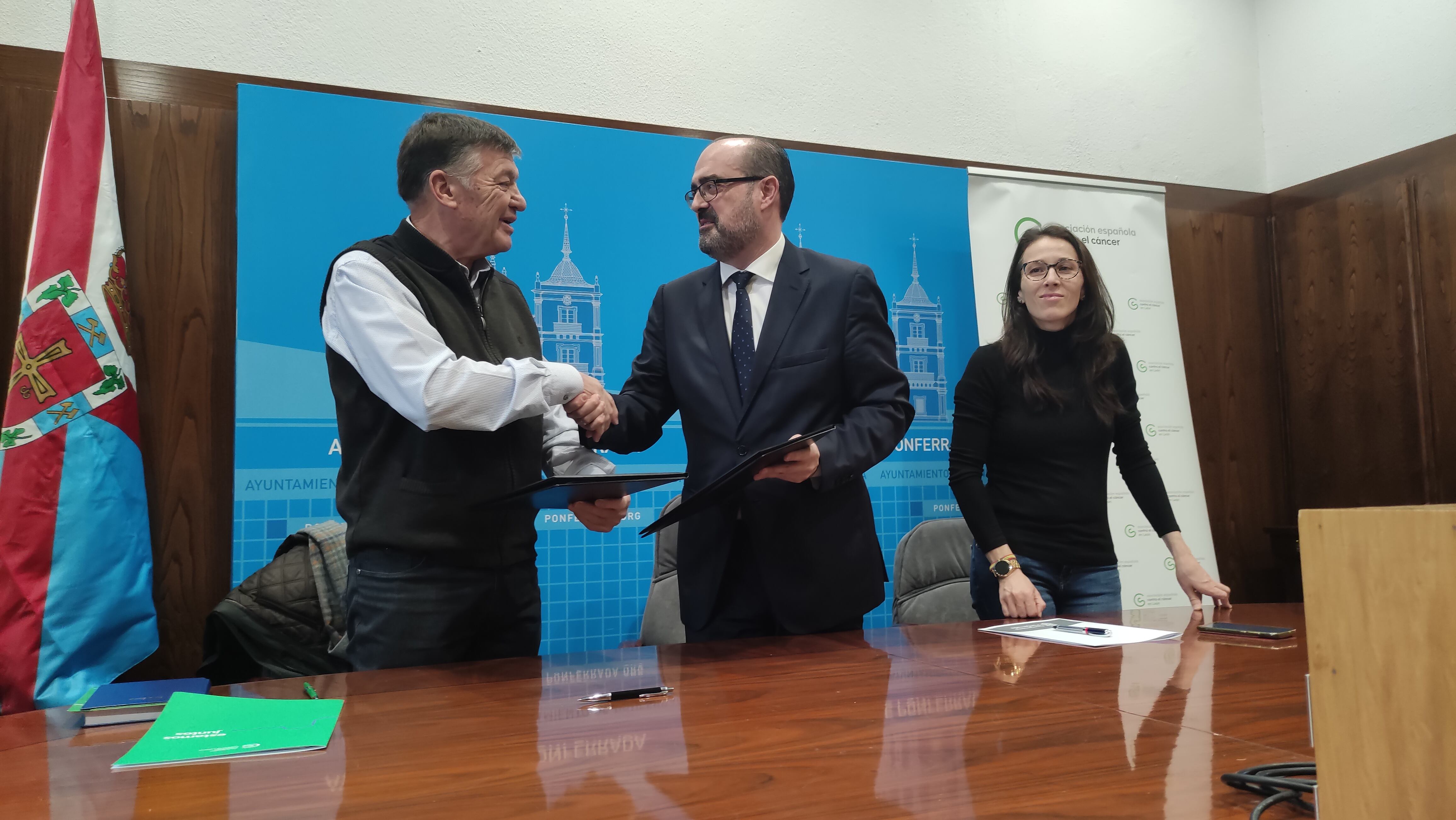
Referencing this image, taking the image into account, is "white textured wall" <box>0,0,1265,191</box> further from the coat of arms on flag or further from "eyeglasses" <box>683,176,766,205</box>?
"eyeglasses" <box>683,176,766,205</box>

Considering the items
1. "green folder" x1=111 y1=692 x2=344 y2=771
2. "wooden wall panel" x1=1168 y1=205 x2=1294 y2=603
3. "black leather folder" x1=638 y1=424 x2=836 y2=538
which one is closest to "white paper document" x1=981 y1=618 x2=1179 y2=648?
"black leather folder" x1=638 y1=424 x2=836 y2=538

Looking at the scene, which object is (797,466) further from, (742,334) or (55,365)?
(55,365)

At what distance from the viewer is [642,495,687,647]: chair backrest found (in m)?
2.41

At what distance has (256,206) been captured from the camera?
2828 millimetres

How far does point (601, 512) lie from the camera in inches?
68.6

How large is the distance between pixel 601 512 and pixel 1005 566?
908 mm

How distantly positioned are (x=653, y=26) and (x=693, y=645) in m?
2.69

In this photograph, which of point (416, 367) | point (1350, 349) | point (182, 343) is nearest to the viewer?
point (416, 367)

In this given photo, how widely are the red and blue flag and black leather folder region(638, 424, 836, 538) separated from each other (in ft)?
5.61

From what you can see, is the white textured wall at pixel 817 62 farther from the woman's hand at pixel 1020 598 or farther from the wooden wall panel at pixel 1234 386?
the woman's hand at pixel 1020 598

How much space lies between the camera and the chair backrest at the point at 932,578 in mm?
2568

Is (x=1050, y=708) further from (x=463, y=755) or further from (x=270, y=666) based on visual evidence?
(x=270, y=666)

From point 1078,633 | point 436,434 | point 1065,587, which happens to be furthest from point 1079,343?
point 436,434

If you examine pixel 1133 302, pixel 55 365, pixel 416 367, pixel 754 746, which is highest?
pixel 1133 302
